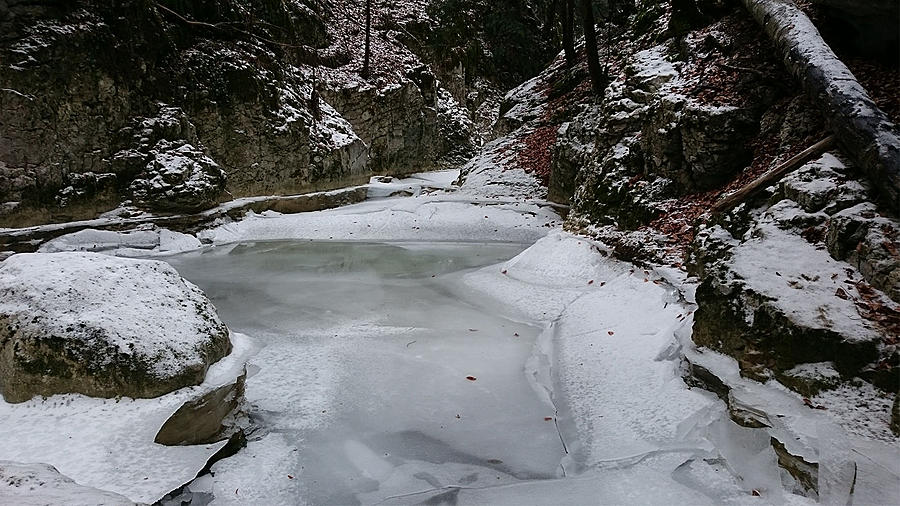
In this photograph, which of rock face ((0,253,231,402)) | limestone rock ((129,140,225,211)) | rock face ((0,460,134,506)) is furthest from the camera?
limestone rock ((129,140,225,211))

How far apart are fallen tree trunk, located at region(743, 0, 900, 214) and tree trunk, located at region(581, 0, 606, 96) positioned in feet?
19.2

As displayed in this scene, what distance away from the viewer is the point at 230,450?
3.53 m

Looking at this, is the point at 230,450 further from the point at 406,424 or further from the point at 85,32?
the point at 85,32

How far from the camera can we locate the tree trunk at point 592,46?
40.9 feet

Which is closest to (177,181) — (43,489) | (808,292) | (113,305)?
(113,305)

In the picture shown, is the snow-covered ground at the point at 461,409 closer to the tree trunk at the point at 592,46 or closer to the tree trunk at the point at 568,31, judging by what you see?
the tree trunk at the point at 592,46

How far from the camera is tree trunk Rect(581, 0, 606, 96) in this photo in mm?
12461

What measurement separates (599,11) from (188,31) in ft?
47.2

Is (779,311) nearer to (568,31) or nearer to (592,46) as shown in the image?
(592,46)

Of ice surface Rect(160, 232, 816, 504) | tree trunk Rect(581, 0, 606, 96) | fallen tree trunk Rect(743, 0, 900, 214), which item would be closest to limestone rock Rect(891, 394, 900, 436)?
ice surface Rect(160, 232, 816, 504)

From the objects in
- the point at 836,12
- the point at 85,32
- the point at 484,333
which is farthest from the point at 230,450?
the point at 85,32

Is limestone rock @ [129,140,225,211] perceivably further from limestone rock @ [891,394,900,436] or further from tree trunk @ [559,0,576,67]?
limestone rock @ [891,394,900,436]

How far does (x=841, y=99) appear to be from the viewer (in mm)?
4801

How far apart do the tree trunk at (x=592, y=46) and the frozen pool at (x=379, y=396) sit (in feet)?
25.9
